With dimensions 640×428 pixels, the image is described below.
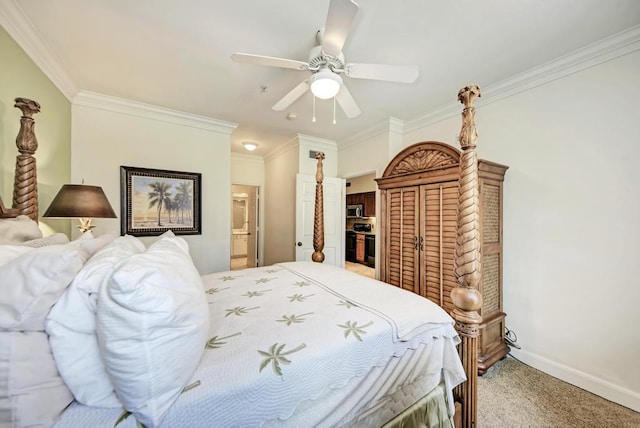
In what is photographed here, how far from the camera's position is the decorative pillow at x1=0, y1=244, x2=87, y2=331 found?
60cm

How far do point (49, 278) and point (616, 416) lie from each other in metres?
3.13

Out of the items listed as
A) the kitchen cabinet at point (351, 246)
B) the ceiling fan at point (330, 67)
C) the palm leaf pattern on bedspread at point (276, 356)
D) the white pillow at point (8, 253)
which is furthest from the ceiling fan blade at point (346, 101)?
the kitchen cabinet at point (351, 246)

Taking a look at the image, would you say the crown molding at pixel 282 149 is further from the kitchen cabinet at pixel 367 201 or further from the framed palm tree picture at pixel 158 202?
the kitchen cabinet at pixel 367 201

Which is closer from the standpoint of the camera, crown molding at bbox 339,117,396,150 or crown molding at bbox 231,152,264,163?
Answer: crown molding at bbox 339,117,396,150

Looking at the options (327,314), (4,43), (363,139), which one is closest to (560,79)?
(363,139)

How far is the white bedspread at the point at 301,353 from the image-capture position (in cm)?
77

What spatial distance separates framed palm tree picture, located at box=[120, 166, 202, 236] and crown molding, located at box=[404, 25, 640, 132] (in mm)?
3410

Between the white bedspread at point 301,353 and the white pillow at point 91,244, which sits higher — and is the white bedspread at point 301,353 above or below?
below

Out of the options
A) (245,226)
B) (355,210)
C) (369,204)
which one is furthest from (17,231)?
(355,210)

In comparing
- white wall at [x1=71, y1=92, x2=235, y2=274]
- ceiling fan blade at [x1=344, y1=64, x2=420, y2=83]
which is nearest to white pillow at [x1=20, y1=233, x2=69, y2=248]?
white wall at [x1=71, y1=92, x2=235, y2=274]

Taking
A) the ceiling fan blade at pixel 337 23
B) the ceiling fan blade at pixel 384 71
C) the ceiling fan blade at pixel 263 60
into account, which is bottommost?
the ceiling fan blade at pixel 384 71

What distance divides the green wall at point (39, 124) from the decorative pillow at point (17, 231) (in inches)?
33.6

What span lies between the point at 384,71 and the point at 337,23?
1.58ft

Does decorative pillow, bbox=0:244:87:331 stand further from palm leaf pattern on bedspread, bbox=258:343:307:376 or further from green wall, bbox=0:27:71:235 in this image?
green wall, bbox=0:27:71:235
